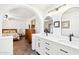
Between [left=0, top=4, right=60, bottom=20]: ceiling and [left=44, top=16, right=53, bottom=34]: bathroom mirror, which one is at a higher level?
[left=0, top=4, right=60, bottom=20]: ceiling

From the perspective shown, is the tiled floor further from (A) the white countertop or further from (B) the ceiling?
(B) the ceiling

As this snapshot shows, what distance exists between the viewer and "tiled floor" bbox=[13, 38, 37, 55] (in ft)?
6.64

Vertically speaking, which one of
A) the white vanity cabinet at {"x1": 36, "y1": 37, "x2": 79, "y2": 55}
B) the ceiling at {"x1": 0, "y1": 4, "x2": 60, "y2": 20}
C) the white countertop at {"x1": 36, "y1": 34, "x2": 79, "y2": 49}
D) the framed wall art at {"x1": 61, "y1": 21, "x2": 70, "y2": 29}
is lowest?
the white vanity cabinet at {"x1": 36, "y1": 37, "x2": 79, "y2": 55}

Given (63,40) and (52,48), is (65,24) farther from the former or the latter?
(52,48)

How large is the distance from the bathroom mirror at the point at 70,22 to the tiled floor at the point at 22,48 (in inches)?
25.7

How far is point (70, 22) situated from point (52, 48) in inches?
20.9

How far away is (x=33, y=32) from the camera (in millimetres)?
2096

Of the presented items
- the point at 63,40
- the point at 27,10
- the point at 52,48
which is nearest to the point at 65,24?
the point at 63,40

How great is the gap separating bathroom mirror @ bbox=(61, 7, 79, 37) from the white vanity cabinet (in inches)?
10.7

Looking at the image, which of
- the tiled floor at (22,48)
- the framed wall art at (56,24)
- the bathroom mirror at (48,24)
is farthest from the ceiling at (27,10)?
the tiled floor at (22,48)

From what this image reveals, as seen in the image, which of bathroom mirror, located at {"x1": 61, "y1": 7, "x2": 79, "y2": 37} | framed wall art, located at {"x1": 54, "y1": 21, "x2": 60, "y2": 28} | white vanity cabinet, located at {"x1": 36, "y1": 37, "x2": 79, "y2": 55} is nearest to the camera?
white vanity cabinet, located at {"x1": 36, "y1": 37, "x2": 79, "y2": 55}

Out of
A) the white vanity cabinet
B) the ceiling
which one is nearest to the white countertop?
the white vanity cabinet
